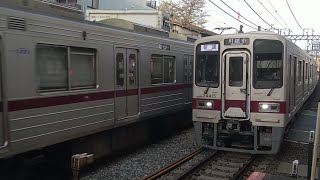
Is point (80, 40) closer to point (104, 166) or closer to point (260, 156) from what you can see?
point (104, 166)

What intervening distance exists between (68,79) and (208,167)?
11.2ft

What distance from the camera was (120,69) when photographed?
9336mm

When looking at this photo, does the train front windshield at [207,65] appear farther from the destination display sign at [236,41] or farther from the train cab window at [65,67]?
the train cab window at [65,67]

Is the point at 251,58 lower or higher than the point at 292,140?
higher

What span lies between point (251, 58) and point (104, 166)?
13.1ft

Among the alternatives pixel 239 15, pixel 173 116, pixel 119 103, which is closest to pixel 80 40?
pixel 119 103

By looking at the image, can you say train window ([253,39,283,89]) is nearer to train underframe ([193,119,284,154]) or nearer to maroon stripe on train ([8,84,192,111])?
train underframe ([193,119,284,154])

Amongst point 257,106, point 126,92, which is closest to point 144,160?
point 126,92

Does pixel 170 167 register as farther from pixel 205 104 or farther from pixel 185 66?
pixel 185 66

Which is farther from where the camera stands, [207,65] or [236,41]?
[207,65]

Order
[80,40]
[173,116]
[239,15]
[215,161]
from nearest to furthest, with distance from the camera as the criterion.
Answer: [80,40] < [215,161] < [173,116] < [239,15]

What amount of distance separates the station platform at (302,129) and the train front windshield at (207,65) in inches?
144

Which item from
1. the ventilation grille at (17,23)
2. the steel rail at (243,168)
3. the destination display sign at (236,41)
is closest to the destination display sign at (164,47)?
the destination display sign at (236,41)

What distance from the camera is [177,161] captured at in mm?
8875
